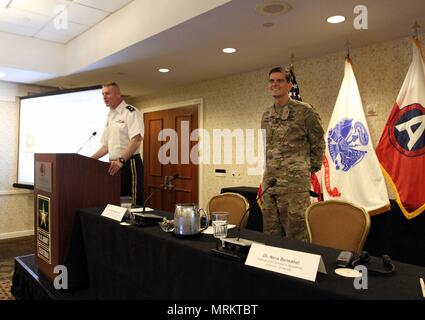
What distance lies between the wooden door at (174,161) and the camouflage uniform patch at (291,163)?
8.90 ft

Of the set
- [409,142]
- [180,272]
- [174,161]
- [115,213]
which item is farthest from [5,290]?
[409,142]

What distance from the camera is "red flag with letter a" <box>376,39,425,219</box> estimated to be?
8.25 feet

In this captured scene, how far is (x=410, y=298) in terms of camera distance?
0.79 metres

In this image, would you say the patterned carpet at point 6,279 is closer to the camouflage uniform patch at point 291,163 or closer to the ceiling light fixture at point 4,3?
the camouflage uniform patch at point 291,163

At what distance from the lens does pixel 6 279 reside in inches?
117

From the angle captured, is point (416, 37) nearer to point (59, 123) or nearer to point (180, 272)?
point (180, 272)

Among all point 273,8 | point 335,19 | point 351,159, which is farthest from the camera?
point 351,159

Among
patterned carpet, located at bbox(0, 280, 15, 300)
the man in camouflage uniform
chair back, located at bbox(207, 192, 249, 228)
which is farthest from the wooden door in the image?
the man in camouflage uniform

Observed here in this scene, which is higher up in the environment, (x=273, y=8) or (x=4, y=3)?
(x=4, y=3)

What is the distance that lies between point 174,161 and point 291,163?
3221 mm

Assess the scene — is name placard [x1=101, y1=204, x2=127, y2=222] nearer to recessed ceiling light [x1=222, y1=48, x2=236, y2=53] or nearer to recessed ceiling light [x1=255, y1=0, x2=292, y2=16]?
recessed ceiling light [x1=255, y1=0, x2=292, y2=16]

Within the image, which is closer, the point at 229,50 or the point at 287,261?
the point at 287,261

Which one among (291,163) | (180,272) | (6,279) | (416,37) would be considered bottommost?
(6,279)

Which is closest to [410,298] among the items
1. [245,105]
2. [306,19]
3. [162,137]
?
[306,19]
